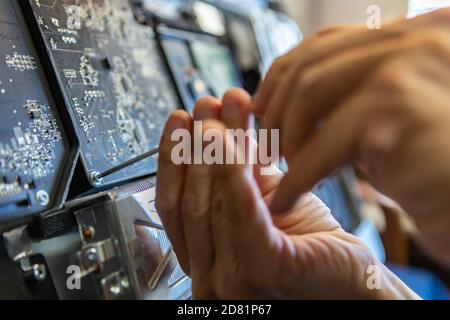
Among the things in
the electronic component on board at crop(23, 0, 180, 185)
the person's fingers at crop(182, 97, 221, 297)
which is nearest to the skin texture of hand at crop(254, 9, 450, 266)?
the person's fingers at crop(182, 97, 221, 297)

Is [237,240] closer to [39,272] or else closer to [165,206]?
[165,206]

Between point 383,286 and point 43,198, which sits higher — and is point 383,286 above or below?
below

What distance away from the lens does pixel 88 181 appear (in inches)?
33.0

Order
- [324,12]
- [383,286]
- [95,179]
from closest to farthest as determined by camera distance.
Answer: [383,286], [95,179], [324,12]

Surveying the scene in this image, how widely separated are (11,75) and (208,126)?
423 millimetres

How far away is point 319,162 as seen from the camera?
1.49 ft

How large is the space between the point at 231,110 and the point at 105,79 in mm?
509

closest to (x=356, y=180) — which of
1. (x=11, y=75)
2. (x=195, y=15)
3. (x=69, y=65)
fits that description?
(x=195, y=15)

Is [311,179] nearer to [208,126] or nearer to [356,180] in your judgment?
[208,126]

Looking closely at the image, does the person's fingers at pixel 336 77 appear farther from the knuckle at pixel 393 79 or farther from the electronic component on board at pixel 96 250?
the electronic component on board at pixel 96 250

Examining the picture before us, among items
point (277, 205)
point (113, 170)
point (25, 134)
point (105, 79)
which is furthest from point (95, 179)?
point (277, 205)

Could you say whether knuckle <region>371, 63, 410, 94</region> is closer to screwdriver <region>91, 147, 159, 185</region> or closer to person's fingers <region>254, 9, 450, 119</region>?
person's fingers <region>254, 9, 450, 119</region>

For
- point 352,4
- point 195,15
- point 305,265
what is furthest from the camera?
point 352,4

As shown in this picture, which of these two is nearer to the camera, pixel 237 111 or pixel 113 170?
pixel 237 111
